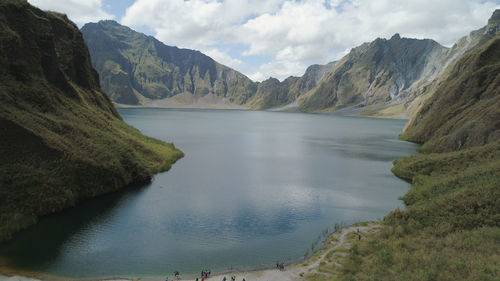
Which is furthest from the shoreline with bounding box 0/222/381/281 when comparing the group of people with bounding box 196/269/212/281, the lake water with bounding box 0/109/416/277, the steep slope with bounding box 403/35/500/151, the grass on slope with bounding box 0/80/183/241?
the steep slope with bounding box 403/35/500/151

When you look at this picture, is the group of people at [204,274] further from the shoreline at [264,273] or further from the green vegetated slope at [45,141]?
the green vegetated slope at [45,141]

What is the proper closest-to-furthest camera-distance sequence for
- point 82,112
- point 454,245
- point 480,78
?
1. point 454,245
2. point 82,112
3. point 480,78

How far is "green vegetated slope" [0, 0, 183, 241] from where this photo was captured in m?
44.1

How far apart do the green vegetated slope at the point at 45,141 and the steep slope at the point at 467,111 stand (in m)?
73.5

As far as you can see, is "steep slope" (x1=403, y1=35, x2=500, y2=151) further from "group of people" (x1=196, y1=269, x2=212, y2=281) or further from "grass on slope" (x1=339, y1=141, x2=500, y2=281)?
"group of people" (x1=196, y1=269, x2=212, y2=281)

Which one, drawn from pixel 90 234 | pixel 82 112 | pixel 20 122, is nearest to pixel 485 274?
pixel 90 234

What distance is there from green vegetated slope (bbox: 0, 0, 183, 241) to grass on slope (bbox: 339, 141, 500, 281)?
136 ft

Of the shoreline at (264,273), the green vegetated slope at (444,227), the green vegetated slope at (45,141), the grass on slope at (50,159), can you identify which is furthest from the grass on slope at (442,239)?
the green vegetated slope at (45,141)

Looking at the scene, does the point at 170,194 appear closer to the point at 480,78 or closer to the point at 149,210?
the point at 149,210

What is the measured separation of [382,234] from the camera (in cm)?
3781

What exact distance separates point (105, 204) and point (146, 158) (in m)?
25.2

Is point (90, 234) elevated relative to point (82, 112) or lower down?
lower down

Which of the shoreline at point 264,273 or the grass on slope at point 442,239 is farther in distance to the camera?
the shoreline at point 264,273

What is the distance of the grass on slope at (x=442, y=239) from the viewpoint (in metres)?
27.0
